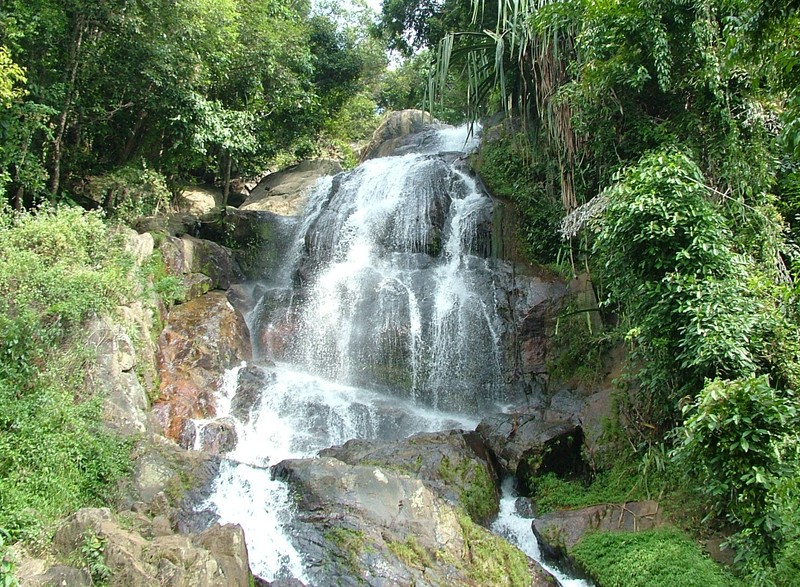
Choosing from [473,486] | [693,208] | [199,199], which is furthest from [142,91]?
[693,208]

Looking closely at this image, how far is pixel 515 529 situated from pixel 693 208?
200 inches

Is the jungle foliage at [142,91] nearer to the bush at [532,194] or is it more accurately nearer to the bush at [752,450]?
the bush at [532,194]

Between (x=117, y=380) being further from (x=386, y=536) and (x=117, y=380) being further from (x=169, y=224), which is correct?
(x=169, y=224)

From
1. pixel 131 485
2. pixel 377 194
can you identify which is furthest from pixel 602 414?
pixel 377 194

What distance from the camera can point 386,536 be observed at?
6648 millimetres

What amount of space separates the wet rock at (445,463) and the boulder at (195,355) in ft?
9.22

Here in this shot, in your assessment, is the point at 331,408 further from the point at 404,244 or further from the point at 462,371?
the point at 404,244

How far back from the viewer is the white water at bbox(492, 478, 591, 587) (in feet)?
25.1

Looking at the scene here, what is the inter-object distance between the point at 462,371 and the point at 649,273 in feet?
17.9

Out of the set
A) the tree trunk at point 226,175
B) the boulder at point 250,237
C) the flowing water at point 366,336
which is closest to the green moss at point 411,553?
the flowing water at point 366,336

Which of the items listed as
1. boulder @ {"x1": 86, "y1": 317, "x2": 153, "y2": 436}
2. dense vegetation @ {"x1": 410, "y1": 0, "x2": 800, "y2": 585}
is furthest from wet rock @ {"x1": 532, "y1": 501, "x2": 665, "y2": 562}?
boulder @ {"x1": 86, "y1": 317, "x2": 153, "y2": 436}

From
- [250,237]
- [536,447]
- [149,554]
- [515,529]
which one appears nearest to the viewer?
[149,554]

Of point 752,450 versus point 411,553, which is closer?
point 752,450

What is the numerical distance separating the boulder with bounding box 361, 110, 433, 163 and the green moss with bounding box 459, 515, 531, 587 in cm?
1815
